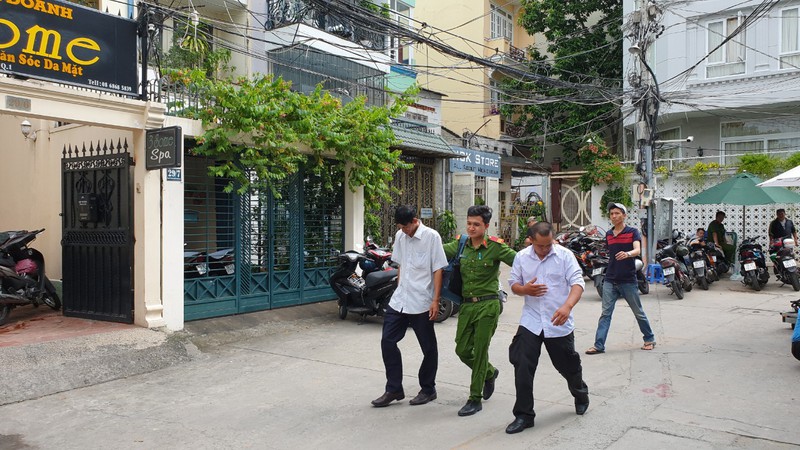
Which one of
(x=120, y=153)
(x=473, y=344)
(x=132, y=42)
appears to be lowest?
(x=473, y=344)

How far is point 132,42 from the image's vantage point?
7766 mm

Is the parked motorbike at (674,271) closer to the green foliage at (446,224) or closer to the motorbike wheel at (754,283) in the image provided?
the motorbike wheel at (754,283)

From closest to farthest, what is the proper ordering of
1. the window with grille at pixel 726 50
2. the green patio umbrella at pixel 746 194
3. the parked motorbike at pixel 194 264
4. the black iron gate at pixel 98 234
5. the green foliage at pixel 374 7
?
the black iron gate at pixel 98 234 → the parked motorbike at pixel 194 264 → the green patio umbrella at pixel 746 194 → the green foliage at pixel 374 7 → the window with grille at pixel 726 50

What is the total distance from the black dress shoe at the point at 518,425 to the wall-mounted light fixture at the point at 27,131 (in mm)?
8789

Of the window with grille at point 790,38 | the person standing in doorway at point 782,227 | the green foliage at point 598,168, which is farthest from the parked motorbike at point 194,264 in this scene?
the window with grille at point 790,38

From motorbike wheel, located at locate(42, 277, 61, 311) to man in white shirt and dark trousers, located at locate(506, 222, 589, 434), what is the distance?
711cm

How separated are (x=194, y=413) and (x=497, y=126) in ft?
66.9

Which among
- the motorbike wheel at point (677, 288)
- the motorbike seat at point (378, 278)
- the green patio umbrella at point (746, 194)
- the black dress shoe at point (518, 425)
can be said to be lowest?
the black dress shoe at point (518, 425)

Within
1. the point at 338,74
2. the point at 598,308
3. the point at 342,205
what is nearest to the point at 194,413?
the point at 342,205

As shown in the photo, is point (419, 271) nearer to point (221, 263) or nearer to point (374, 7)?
point (221, 263)

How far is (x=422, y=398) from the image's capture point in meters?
5.41

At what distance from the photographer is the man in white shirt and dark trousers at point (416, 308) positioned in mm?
5316

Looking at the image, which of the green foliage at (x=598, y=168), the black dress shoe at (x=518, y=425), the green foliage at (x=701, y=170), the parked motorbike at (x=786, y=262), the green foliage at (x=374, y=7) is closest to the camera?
the black dress shoe at (x=518, y=425)

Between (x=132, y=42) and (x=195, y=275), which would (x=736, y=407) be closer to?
(x=195, y=275)
